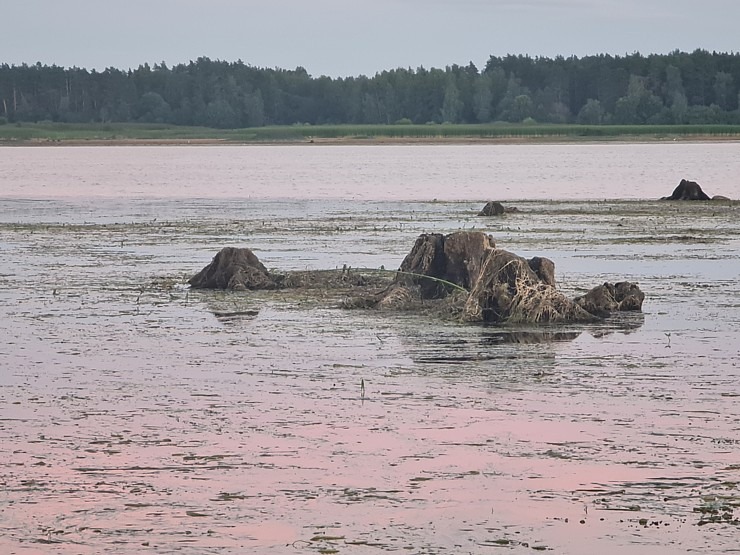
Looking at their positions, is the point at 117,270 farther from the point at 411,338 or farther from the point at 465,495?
the point at 465,495

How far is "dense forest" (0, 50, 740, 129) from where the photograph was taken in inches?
7205

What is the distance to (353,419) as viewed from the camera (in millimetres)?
10859

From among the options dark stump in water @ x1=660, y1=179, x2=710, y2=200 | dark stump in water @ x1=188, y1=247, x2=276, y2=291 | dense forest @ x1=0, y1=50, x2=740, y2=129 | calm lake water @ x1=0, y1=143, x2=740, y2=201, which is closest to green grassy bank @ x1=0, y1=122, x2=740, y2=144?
dense forest @ x1=0, y1=50, x2=740, y2=129

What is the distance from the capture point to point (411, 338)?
1511 cm

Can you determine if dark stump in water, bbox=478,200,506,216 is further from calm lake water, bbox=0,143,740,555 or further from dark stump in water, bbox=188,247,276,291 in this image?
dark stump in water, bbox=188,247,276,291

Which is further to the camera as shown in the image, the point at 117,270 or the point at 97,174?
the point at 97,174

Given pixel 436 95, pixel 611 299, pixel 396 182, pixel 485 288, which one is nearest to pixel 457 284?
pixel 485 288

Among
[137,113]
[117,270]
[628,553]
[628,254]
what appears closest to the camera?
[628,553]

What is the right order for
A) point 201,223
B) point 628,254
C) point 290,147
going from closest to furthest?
point 628,254 → point 201,223 → point 290,147

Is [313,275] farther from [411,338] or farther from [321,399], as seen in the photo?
[321,399]

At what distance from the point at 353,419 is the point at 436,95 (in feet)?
612

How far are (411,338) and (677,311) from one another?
3619 mm

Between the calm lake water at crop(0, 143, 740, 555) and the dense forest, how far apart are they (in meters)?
162

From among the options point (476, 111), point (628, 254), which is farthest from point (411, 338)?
point (476, 111)
